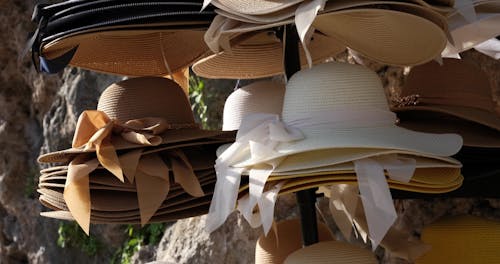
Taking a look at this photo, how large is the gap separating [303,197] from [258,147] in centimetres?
32

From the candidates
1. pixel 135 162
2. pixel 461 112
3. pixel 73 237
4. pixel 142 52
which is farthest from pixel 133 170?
pixel 73 237

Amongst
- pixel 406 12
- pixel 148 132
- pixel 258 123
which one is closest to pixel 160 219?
pixel 148 132

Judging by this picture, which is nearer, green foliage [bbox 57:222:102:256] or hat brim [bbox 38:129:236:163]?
hat brim [bbox 38:129:236:163]

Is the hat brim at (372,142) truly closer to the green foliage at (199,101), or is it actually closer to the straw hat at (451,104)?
the straw hat at (451,104)

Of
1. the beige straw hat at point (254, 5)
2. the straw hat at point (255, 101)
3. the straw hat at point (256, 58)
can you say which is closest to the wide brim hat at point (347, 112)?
the beige straw hat at point (254, 5)

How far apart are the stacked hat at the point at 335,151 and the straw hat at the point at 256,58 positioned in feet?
1.45

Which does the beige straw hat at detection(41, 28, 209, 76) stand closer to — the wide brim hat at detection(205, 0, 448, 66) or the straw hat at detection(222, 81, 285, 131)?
the straw hat at detection(222, 81, 285, 131)

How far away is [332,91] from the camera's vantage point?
4.23ft

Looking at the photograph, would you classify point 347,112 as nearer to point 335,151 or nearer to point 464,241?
point 335,151

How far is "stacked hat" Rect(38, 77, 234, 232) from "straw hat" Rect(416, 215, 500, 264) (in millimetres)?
429

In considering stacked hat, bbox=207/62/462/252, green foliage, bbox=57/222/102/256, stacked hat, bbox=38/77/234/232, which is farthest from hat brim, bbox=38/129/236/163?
green foliage, bbox=57/222/102/256

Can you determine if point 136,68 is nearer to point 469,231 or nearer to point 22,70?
point 469,231

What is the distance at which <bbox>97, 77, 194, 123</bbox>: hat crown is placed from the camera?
1534 mm

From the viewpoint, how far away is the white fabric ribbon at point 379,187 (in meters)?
1.17
